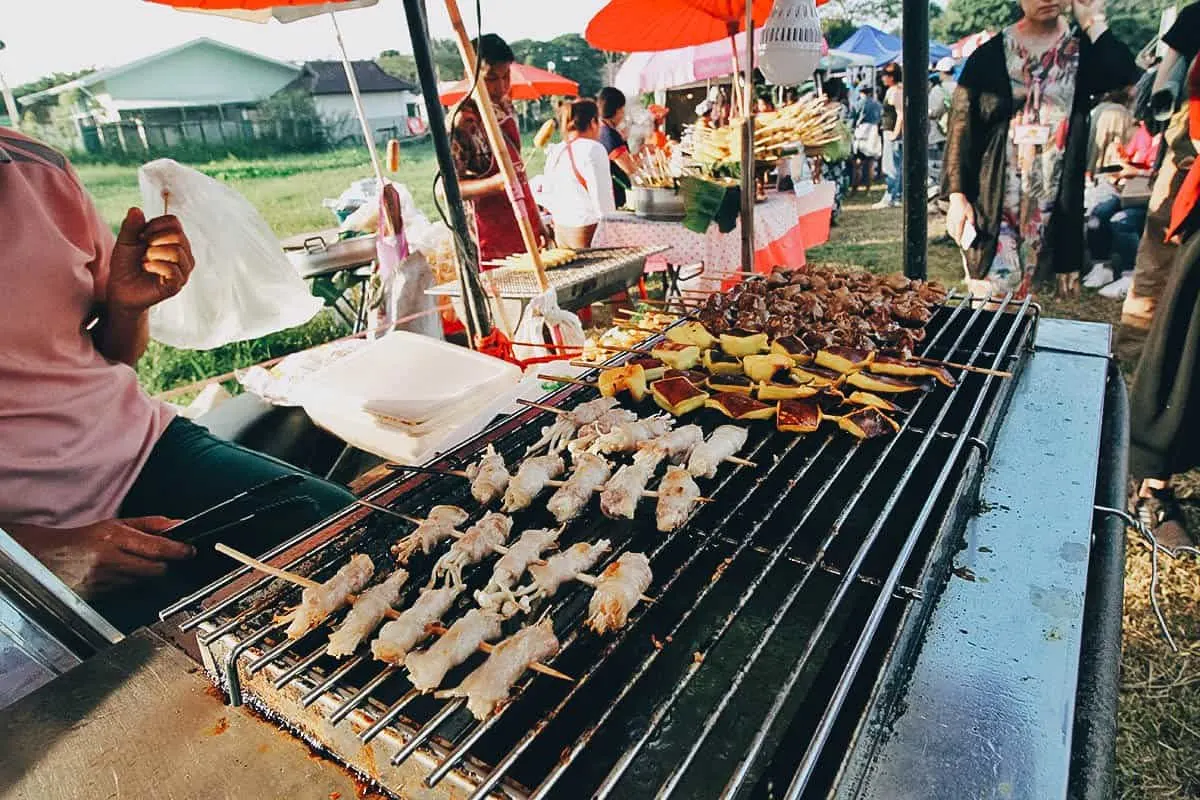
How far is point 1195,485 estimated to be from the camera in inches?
191

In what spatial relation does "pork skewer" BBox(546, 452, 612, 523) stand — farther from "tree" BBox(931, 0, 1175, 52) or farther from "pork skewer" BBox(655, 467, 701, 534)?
"tree" BBox(931, 0, 1175, 52)

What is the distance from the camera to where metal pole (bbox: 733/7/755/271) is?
15.2 feet

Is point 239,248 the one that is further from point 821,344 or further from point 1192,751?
point 1192,751

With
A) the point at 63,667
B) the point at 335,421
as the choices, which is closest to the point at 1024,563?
the point at 63,667

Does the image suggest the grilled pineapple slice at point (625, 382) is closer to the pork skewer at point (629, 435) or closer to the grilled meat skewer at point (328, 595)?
the pork skewer at point (629, 435)

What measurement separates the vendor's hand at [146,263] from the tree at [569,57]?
46373mm

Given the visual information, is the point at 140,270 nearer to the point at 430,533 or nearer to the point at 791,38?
the point at 430,533

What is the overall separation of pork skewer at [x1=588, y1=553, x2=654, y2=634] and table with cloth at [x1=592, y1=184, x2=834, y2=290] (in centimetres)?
472

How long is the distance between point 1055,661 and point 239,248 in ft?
14.6

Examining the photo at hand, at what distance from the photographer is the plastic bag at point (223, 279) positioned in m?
3.89

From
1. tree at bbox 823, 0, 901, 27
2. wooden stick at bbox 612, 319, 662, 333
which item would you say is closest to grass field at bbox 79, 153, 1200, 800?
wooden stick at bbox 612, 319, 662, 333

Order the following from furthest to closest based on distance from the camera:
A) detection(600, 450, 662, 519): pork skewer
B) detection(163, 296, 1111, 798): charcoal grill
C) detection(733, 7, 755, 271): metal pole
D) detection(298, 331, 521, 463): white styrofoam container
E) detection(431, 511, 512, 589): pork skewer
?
detection(733, 7, 755, 271): metal pole, detection(298, 331, 521, 463): white styrofoam container, detection(600, 450, 662, 519): pork skewer, detection(431, 511, 512, 589): pork skewer, detection(163, 296, 1111, 798): charcoal grill

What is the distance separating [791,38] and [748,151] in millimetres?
834

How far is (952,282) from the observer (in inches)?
374
